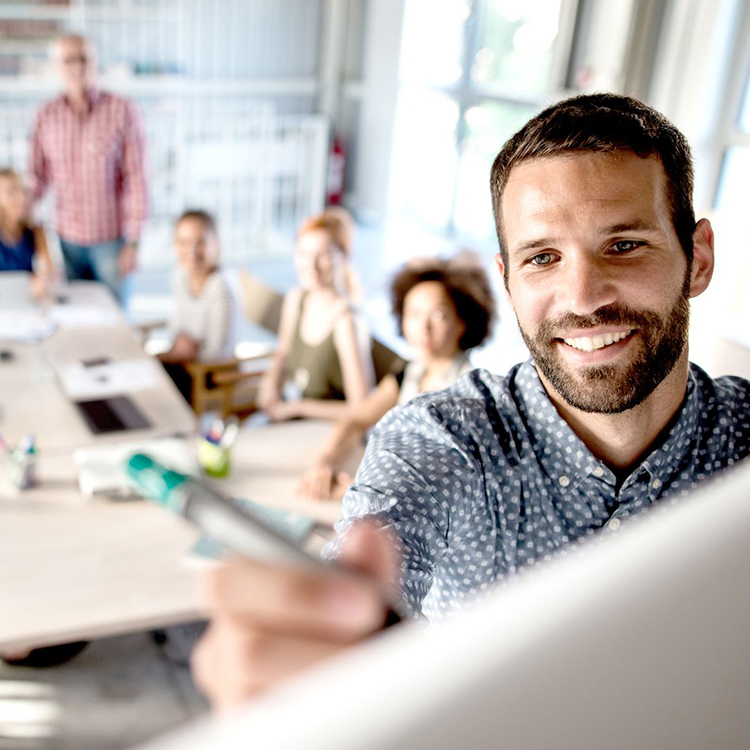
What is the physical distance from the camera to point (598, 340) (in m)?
0.97

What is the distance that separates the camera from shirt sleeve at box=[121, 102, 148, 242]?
13.8 ft

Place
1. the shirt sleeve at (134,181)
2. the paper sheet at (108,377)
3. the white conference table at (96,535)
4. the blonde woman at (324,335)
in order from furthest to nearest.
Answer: the shirt sleeve at (134,181), the blonde woman at (324,335), the paper sheet at (108,377), the white conference table at (96,535)

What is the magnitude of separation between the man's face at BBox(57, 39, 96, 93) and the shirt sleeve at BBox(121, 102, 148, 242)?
28 centimetres

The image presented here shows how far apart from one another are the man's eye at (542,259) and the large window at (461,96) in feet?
15.5

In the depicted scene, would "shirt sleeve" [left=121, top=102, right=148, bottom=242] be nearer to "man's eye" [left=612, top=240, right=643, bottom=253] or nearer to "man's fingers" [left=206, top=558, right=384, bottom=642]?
"man's eye" [left=612, top=240, right=643, bottom=253]

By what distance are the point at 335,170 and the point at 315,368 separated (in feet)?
14.8

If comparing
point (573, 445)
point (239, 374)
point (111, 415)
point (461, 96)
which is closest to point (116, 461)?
point (111, 415)

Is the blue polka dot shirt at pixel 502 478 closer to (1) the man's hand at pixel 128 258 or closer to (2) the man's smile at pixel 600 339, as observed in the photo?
(2) the man's smile at pixel 600 339

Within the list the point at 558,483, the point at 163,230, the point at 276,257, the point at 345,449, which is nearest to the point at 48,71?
the point at 163,230

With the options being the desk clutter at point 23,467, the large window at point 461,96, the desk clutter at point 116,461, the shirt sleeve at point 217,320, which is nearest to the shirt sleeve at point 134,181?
the shirt sleeve at point 217,320

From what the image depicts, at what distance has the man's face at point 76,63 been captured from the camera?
390 centimetres

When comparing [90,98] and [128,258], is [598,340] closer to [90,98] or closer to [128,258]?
[128,258]

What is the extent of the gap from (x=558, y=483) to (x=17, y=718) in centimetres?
196

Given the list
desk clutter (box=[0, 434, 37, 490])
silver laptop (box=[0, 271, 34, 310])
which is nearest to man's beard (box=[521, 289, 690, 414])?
desk clutter (box=[0, 434, 37, 490])
